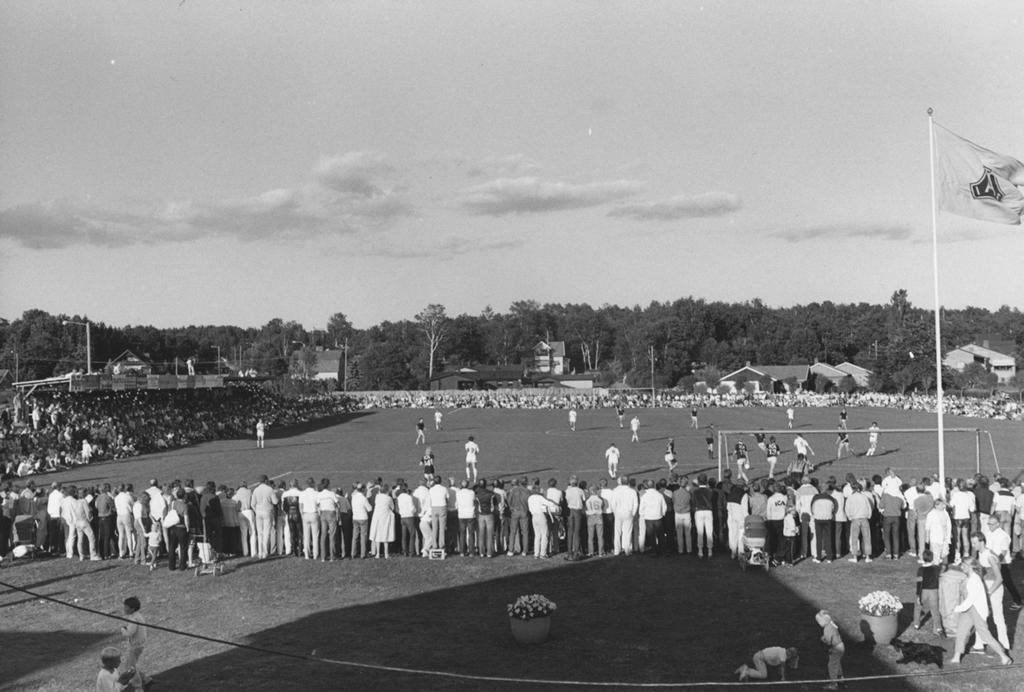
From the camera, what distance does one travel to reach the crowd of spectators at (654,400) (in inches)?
2737

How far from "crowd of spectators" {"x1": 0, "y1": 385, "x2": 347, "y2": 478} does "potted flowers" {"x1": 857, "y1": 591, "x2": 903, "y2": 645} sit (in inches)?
1322

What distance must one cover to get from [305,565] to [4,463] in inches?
936

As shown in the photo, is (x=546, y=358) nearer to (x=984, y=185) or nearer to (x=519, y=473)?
(x=519, y=473)

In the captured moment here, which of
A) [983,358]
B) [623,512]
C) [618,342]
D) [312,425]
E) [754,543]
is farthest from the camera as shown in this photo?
[618,342]

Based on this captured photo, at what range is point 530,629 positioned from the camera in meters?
12.4

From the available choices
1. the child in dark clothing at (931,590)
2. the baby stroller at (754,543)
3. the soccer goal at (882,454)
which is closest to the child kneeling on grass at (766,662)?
the child in dark clothing at (931,590)

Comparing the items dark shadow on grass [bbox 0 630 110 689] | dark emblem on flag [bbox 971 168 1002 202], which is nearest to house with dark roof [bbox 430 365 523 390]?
dark emblem on flag [bbox 971 168 1002 202]

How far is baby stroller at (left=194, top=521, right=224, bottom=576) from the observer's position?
17531 millimetres

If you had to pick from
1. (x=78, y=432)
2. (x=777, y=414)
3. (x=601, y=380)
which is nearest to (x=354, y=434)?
(x=78, y=432)

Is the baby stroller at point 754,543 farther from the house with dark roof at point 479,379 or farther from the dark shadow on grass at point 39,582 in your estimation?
the house with dark roof at point 479,379

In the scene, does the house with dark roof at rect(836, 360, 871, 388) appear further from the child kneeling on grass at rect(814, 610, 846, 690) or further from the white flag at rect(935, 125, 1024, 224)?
the child kneeling on grass at rect(814, 610, 846, 690)

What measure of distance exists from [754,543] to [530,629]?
639cm

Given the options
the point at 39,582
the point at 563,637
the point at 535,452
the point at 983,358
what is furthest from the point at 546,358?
the point at 563,637

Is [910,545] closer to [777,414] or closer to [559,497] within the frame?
[559,497]
